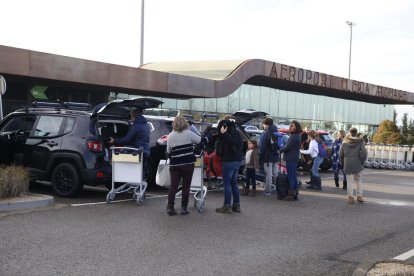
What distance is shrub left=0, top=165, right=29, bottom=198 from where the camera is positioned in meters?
9.34

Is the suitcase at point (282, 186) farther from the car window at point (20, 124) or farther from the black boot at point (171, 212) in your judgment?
the car window at point (20, 124)

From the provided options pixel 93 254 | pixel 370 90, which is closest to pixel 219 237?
pixel 93 254

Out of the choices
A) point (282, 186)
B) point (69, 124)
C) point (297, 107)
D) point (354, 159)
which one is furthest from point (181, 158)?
point (297, 107)

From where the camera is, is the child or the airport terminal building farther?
the airport terminal building

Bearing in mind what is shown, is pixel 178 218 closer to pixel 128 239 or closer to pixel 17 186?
pixel 128 239

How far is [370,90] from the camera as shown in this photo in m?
44.4

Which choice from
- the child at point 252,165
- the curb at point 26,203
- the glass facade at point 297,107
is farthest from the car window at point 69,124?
the glass facade at point 297,107

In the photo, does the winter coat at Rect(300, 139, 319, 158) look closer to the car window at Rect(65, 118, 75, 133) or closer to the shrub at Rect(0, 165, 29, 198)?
the car window at Rect(65, 118, 75, 133)

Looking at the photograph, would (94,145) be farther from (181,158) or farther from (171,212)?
(171,212)

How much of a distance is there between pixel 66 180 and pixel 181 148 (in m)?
2.84

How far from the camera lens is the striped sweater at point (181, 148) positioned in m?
9.33

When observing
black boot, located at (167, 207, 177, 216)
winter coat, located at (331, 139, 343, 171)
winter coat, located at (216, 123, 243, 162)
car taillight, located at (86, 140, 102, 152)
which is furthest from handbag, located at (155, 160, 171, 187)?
winter coat, located at (331, 139, 343, 171)

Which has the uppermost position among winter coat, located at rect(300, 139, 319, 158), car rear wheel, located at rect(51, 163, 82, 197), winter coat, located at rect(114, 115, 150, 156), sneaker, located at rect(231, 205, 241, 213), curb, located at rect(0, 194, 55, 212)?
winter coat, located at rect(114, 115, 150, 156)

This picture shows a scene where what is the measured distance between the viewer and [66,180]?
425 inches
